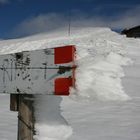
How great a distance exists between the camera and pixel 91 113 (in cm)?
527

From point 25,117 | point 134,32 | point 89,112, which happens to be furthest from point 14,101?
point 134,32

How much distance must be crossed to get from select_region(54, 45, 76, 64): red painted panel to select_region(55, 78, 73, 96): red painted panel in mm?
141

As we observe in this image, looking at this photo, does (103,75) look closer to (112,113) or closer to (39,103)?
(112,113)

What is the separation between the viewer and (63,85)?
2.74 m

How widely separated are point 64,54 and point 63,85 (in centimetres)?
24

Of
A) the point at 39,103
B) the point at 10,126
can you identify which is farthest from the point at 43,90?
the point at 10,126

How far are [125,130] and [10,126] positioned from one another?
5.55 ft

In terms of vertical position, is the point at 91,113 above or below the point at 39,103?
below

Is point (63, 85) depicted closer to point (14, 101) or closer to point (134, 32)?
point (14, 101)

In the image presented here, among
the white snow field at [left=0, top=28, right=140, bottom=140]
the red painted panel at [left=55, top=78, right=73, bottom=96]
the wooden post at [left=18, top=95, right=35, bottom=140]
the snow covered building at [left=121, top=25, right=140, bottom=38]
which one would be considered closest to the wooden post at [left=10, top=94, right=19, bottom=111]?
the wooden post at [left=18, top=95, right=35, bottom=140]

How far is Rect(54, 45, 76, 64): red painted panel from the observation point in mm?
2709

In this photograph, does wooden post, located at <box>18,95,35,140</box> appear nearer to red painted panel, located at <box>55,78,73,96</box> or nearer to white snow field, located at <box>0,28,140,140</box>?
white snow field, located at <box>0,28,140,140</box>

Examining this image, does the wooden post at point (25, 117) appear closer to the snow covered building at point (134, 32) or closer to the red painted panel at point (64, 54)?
the red painted panel at point (64, 54)

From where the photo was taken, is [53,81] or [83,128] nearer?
[53,81]
